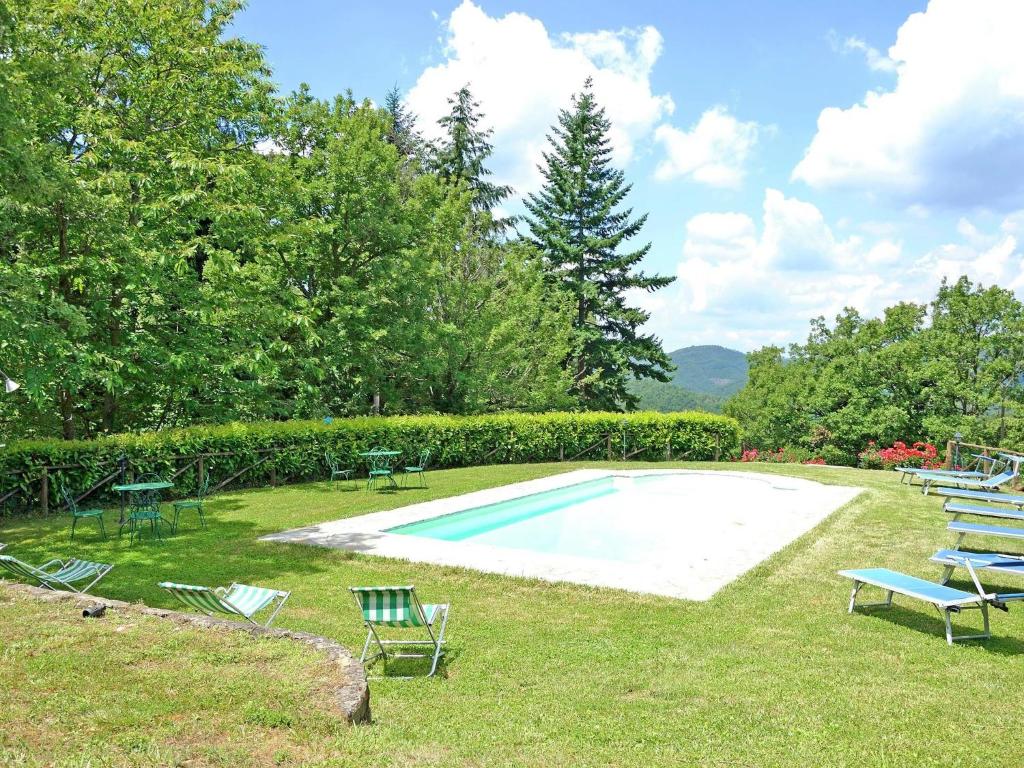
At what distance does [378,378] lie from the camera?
22938 millimetres

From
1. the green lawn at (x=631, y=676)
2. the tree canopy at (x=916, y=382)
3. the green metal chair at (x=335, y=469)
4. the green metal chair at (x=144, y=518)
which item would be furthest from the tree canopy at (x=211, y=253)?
the tree canopy at (x=916, y=382)

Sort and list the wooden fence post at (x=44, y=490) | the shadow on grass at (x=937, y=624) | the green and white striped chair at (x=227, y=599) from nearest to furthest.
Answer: the green and white striped chair at (x=227, y=599) < the shadow on grass at (x=937, y=624) < the wooden fence post at (x=44, y=490)

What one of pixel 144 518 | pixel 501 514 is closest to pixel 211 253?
pixel 144 518

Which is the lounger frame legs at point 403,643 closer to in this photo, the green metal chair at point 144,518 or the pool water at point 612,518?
the pool water at point 612,518

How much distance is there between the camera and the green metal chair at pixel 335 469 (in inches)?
659

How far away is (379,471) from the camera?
15.9m

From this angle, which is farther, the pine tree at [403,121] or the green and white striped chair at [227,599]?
the pine tree at [403,121]

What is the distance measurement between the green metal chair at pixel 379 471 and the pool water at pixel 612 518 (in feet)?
9.91

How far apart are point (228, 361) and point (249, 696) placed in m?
14.4

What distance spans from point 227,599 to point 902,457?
27.6 meters

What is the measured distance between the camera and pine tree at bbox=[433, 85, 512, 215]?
36.1 metres

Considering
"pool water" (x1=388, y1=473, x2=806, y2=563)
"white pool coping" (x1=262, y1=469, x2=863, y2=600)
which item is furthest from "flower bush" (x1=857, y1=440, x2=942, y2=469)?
"white pool coping" (x1=262, y1=469, x2=863, y2=600)

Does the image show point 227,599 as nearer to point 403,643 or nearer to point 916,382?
point 403,643

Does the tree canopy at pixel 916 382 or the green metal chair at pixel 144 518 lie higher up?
the tree canopy at pixel 916 382
